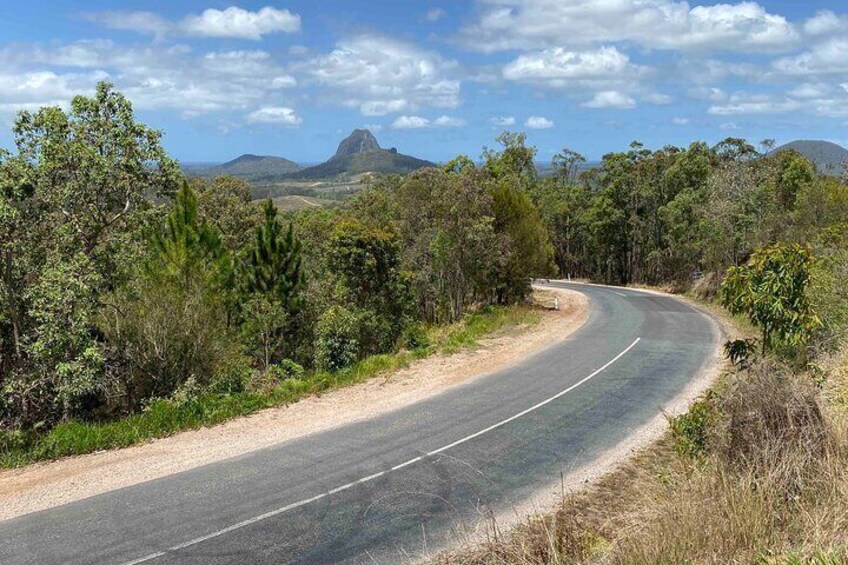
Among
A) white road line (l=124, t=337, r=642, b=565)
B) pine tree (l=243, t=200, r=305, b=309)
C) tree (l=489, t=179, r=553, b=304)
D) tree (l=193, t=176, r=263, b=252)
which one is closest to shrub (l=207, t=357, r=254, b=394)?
white road line (l=124, t=337, r=642, b=565)

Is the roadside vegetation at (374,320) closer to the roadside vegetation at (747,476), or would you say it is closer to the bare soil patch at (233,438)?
the roadside vegetation at (747,476)

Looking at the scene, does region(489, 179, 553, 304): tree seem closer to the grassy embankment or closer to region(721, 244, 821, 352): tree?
region(721, 244, 821, 352): tree

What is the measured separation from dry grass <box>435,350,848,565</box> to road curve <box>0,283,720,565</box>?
138 cm

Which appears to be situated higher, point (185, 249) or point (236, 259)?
point (185, 249)

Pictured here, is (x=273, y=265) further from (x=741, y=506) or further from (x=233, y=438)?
(x=741, y=506)

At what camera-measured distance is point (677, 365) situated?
17.8 m

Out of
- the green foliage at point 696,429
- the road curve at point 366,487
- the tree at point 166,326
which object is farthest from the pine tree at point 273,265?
the green foliage at point 696,429

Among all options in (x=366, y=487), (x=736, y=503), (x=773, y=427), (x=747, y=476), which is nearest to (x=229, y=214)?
(x=366, y=487)

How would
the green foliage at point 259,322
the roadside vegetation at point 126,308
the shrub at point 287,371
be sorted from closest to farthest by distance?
the roadside vegetation at point 126,308 → the shrub at point 287,371 → the green foliage at point 259,322

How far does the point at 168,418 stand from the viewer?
11.8 m

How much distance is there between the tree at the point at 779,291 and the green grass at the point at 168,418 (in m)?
9.44

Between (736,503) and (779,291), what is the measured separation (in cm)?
454

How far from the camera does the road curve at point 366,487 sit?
718cm

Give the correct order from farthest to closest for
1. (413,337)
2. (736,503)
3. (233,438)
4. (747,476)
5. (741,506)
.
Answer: (413,337)
(233,438)
(747,476)
(736,503)
(741,506)
